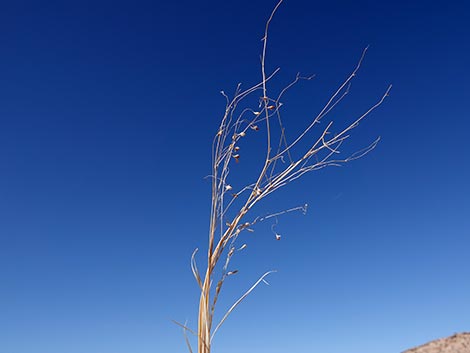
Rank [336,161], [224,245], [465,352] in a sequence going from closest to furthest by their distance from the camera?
[465,352], [224,245], [336,161]

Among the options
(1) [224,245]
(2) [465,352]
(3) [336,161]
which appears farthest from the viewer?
(3) [336,161]

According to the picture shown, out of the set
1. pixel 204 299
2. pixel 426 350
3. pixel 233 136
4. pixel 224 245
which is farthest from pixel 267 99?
pixel 426 350

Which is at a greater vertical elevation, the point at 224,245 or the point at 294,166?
the point at 294,166

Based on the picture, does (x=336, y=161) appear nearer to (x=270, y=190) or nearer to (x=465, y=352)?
(x=270, y=190)

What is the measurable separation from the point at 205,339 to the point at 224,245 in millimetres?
402

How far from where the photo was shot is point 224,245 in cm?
237

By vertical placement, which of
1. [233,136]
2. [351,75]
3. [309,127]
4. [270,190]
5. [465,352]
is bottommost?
[465,352]

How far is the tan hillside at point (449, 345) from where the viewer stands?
7.36 feet

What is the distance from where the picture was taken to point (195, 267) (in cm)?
242

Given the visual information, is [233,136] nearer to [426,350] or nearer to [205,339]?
[205,339]

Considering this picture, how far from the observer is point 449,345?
2.29 meters

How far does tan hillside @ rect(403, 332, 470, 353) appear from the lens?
2.24 meters

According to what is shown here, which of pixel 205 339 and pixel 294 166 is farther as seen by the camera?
pixel 294 166

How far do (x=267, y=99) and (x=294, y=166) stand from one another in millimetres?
358
